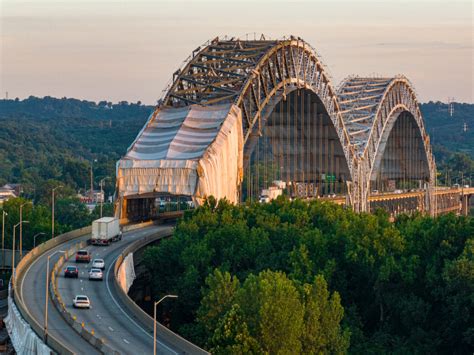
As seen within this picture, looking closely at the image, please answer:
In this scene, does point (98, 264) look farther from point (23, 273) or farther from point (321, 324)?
point (321, 324)

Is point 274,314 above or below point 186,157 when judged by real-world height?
below

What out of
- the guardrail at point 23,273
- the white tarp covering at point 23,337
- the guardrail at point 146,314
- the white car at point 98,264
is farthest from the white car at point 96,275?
the white tarp covering at point 23,337

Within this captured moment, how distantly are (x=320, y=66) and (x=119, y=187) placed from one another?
47.9 metres

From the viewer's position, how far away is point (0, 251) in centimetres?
13112

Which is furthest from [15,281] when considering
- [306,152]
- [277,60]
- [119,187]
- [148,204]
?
[306,152]

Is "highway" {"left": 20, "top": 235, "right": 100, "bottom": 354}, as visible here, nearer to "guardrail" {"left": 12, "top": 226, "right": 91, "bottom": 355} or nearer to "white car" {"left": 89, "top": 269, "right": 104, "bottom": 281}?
"guardrail" {"left": 12, "top": 226, "right": 91, "bottom": 355}

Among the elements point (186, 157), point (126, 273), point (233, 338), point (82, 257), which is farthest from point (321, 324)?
point (186, 157)

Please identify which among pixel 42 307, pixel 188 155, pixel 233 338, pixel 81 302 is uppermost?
pixel 188 155

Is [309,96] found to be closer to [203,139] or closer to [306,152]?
[306,152]

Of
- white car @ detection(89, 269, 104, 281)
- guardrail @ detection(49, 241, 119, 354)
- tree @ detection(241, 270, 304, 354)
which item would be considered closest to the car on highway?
guardrail @ detection(49, 241, 119, 354)

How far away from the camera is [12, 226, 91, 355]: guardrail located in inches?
2820

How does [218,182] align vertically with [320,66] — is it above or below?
below

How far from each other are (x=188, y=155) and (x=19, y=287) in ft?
119

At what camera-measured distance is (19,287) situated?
303ft
